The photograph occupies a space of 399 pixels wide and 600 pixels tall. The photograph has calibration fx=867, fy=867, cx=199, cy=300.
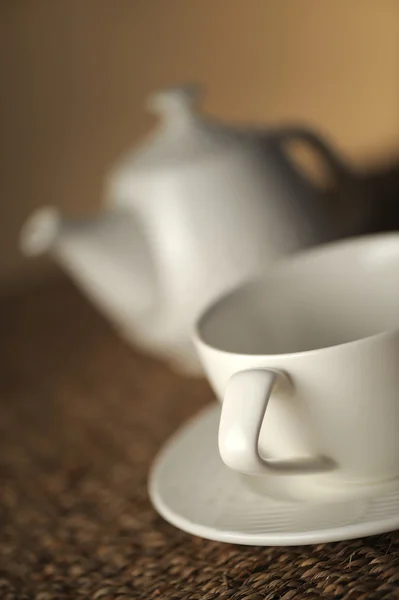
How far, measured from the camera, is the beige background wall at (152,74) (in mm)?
1242

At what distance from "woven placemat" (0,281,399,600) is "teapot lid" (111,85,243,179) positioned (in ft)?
0.61

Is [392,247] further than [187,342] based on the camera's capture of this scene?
No

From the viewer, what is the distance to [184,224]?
0.67 m

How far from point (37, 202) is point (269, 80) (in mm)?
423

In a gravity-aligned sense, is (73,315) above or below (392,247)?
below

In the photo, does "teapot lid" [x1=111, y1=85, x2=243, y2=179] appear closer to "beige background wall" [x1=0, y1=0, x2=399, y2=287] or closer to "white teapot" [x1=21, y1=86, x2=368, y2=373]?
"white teapot" [x1=21, y1=86, x2=368, y2=373]

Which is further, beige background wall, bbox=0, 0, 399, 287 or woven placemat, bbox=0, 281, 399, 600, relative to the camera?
beige background wall, bbox=0, 0, 399, 287

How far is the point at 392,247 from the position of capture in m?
0.50

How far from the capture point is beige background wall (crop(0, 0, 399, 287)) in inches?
48.9

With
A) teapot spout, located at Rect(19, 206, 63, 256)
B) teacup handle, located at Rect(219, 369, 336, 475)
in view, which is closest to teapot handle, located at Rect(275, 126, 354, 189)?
teapot spout, located at Rect(19, 206, 63, 256)

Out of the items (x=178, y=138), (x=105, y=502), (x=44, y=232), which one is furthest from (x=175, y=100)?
(x=105, y=502)

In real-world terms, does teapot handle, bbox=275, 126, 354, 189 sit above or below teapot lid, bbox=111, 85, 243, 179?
below

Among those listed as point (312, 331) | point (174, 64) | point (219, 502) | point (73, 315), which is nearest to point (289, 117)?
point (174, 64)

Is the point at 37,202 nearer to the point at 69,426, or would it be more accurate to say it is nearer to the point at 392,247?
the point at 69,426
